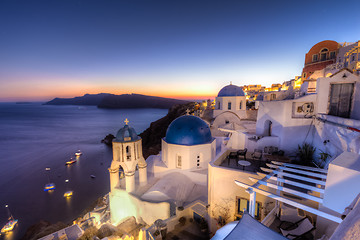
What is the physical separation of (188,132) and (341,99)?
957 cm

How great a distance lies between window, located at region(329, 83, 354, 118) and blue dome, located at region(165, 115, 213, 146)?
8.20 meters

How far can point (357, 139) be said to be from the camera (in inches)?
243

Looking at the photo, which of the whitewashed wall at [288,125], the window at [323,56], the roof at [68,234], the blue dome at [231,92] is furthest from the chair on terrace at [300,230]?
the window at [323,56]

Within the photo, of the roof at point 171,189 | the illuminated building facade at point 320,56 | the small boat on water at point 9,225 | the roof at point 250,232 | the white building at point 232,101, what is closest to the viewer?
the roof at point 250,232

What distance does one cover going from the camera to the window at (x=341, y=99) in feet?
28.5

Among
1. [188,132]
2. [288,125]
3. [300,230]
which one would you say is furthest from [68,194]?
[288,125]

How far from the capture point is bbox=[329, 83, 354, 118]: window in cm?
868

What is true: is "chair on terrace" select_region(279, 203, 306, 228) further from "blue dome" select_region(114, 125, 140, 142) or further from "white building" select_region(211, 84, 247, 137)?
"white building" select_region(211, 84, 247, 137)

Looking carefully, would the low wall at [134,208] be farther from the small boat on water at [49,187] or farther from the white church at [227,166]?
the small boat on water at [49,187]

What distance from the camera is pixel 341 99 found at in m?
9.04

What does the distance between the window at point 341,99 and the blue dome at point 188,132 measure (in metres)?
8.20

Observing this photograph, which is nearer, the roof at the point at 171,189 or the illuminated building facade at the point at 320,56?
the roof at the point at 171,189

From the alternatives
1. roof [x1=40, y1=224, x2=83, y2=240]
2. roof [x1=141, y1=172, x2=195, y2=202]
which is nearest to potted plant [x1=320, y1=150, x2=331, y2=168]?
roof [x1=141, y1=172, x2=195, y2=202]

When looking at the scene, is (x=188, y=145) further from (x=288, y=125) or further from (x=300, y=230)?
(x=300, y=230)
